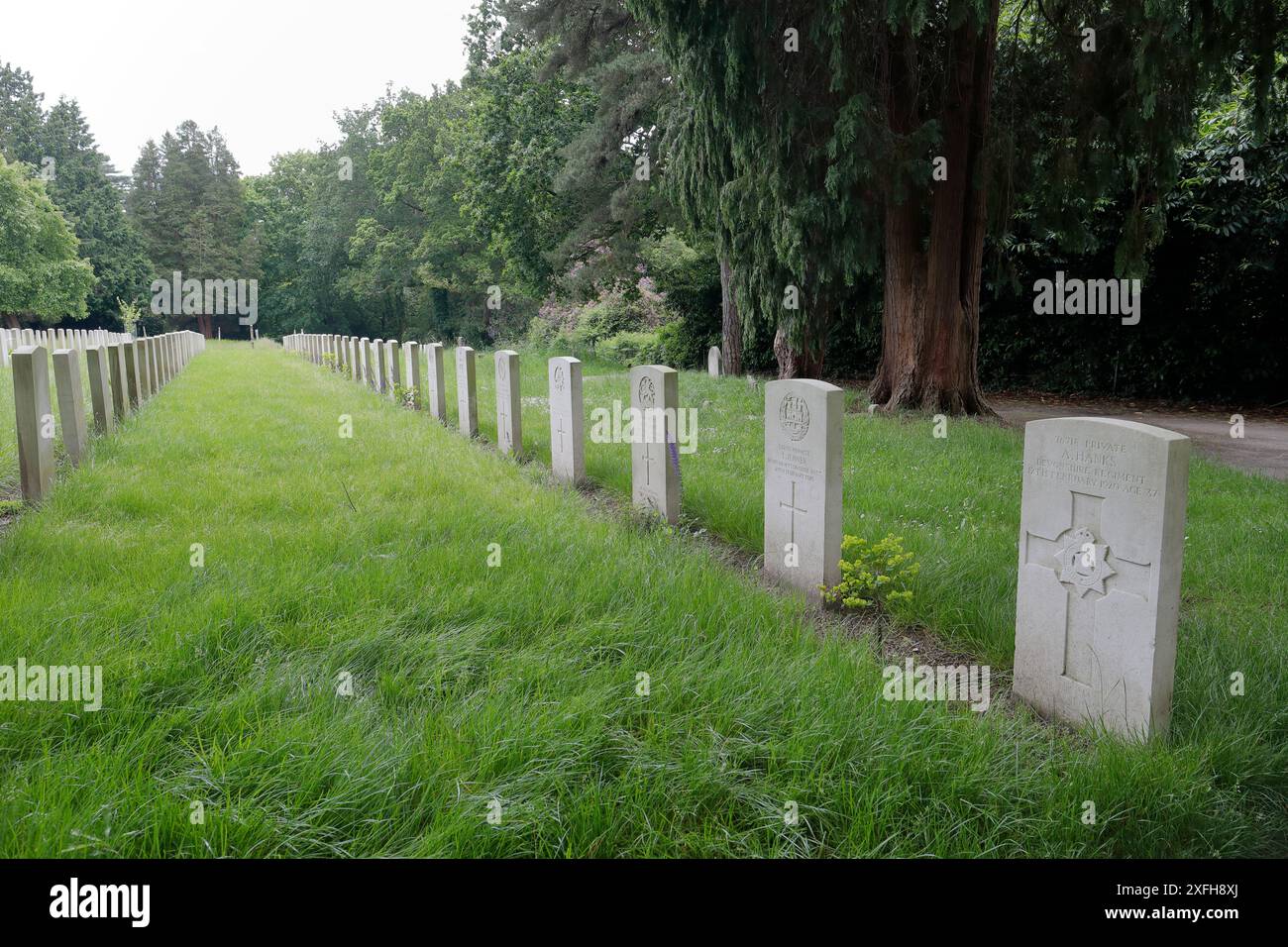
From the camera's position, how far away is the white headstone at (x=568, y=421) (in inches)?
303

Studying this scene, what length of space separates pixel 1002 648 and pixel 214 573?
3.89 metres

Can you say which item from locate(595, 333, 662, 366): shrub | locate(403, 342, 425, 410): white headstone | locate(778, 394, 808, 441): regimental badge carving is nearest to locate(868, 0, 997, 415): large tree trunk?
locate(778, 394, 808, 441): regimental badge carving

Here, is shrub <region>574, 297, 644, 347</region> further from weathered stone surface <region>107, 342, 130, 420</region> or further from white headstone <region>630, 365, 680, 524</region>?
white headstone <region>630, 365, 680, 524</region>

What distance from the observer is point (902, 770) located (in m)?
2.73

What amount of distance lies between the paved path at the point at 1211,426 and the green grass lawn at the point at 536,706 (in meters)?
4.42

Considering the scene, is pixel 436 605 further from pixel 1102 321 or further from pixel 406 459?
pixel 1102 321

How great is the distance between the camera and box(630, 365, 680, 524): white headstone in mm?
6246

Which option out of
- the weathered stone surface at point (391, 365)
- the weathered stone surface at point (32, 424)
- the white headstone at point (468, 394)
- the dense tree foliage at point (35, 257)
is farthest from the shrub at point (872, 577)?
the dense tree foliage at point (35, 257)

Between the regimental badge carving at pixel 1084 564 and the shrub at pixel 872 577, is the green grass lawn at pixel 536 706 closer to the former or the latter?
the shrub at pixel 872 577

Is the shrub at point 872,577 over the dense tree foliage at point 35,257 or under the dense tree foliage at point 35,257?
under

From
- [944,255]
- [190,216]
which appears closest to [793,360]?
[944,255]

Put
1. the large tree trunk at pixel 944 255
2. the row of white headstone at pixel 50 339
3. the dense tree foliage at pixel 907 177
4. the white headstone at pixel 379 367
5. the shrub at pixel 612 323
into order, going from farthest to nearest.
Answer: the shrub at pixel 612 323 → the row of white headstone at pixel 50 339 → the white headstone at pixel 379 367 → the large tree trunk at pixel 944 255 → the dense tree foliage at pixel 907 177

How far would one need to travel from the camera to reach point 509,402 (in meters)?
9.05
